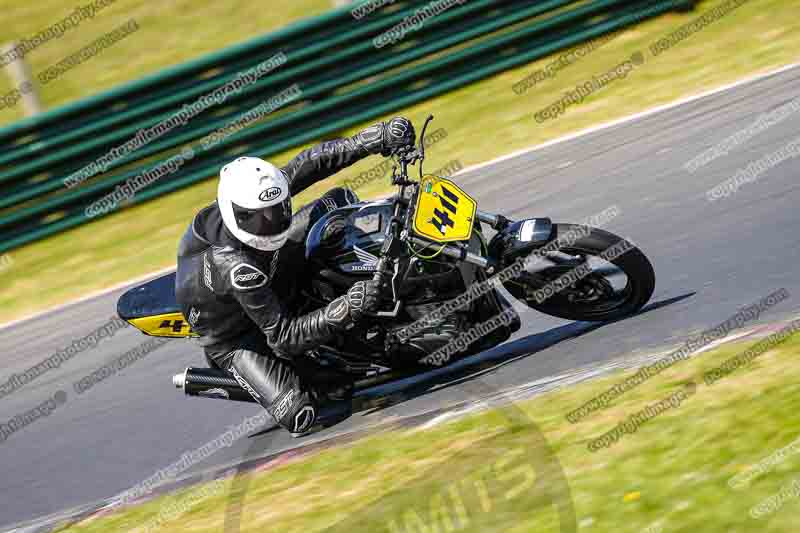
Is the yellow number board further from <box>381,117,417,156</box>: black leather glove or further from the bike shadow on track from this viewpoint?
the bike shadow on track

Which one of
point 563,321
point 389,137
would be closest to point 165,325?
point 389,137

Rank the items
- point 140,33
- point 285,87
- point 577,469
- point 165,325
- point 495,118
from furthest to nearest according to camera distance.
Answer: point 140,33, point 285,87, point 495,118, point 165,325, point 577,469

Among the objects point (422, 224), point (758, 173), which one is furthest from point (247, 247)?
point (758, 173)

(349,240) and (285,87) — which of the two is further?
(285,87)

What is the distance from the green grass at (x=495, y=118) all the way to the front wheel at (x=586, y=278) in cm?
423

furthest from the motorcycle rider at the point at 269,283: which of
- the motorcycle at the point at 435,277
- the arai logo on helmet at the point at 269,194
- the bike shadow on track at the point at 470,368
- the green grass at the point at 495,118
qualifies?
the green grass at the point at 495,118

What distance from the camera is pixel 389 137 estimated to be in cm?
548

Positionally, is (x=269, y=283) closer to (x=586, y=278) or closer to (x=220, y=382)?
(x=220, y=382)

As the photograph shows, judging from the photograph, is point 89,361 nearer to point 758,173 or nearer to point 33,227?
point 33,227

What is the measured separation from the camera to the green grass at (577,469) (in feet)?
13.0

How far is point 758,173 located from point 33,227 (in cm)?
754

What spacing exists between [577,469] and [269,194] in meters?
2.08

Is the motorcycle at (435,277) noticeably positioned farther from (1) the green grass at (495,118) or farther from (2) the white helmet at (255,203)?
(1) the green grass at (495,118)

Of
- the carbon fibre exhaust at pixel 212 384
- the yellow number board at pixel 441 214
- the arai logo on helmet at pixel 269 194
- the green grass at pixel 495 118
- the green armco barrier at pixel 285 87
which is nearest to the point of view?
the arai logo on helmet at pixel 269 194
